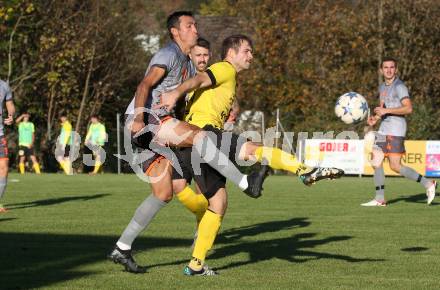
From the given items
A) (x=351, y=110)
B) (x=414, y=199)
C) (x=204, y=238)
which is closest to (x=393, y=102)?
(x=414, y=199)

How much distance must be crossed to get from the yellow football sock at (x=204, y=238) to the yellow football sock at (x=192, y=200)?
84cm

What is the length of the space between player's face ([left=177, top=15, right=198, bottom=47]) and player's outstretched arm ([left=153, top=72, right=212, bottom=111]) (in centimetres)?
56

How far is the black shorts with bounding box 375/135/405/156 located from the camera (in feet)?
54.0

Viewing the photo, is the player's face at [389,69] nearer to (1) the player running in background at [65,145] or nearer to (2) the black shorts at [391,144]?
(2) the black shorts at [391,144]

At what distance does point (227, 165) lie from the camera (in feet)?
26.7

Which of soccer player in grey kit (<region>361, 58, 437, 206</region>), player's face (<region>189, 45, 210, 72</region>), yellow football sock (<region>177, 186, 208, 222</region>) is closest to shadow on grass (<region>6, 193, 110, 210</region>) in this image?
soccer player in grey kit (<region>361, 58, 437, 206</region>)

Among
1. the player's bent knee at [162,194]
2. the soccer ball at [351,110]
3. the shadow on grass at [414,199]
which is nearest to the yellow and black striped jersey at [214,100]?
the player's bent knee at [162,194]

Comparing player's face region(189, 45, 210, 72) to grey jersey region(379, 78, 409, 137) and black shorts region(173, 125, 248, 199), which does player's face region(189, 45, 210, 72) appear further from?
grey jersey region(379, 78, 409, 137)

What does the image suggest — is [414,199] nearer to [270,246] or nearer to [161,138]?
[270,246]

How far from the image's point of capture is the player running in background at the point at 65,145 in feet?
108

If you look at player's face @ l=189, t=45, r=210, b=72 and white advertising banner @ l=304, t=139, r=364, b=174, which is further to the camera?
white advertising banner @ l=304, t=139, r=364, b=174

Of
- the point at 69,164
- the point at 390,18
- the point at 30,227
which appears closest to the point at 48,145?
the point at 69,164

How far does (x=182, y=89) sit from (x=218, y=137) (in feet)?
2.24

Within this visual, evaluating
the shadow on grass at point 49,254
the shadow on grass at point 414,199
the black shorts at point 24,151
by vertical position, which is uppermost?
the black shorts at point 24,151
